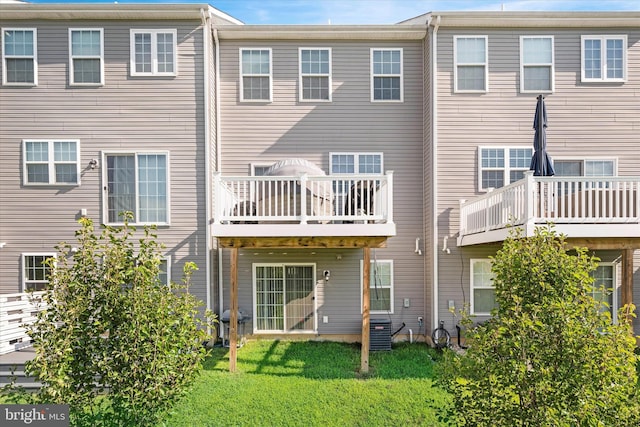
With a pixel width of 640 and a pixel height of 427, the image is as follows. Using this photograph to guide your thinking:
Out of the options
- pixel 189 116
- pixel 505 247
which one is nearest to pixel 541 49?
pixel 505 247

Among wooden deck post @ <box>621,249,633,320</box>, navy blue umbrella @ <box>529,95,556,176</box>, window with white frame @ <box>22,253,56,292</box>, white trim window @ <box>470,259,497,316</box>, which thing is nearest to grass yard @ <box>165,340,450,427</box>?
white trim window @ <box>470,259,497,316</box>

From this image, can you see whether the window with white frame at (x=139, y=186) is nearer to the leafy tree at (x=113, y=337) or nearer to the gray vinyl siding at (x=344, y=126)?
the gray vinyl siding at (x=344, y=126)

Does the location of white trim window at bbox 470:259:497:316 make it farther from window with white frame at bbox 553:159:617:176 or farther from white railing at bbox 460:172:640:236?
window with white frame at bbox 553:159:617:176

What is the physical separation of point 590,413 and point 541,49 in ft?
31.6

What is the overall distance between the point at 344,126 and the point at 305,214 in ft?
11.7

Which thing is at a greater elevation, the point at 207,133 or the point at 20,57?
the point at 20,57

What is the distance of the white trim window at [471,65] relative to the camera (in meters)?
10.0

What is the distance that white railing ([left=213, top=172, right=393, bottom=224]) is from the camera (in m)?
7.81

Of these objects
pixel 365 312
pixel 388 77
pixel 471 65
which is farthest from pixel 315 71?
pixel 365 312

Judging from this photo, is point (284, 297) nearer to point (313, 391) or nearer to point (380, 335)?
point (380, 335)

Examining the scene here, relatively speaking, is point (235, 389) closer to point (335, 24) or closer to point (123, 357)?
point (123, 357)

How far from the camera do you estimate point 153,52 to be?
9812 mm

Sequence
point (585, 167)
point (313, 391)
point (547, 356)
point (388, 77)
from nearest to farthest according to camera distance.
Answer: point (547, 356) → point (313, 391) → point (585, 167) → point (388, 77)

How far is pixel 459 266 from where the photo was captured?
988cm
